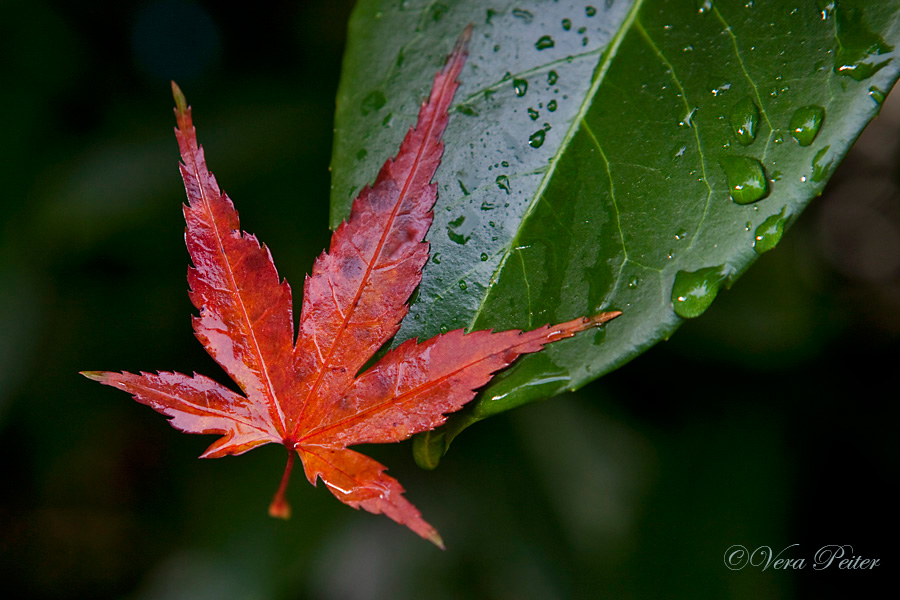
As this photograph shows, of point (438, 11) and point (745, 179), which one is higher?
point (438, 11)

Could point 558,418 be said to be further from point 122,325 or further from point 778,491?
point 122,325

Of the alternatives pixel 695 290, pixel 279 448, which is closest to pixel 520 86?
pixel 695 290

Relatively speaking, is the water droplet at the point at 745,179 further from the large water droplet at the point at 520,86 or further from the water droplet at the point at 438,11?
the water droplet at the point at 438,11

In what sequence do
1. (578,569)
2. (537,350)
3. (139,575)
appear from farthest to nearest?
(139,575)
(578,569)
(537,350)

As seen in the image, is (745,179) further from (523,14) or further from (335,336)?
(335,336)

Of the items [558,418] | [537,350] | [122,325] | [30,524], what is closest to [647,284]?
[537,350]
